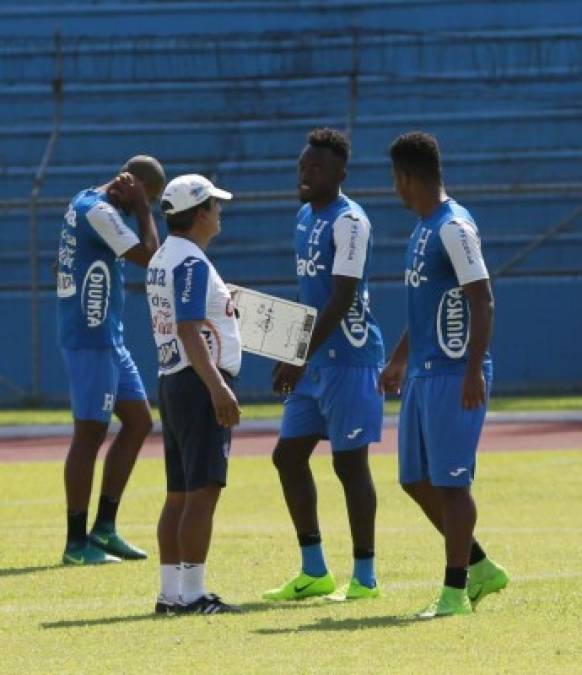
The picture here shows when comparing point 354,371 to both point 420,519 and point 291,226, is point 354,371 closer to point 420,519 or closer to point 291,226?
point 420,519

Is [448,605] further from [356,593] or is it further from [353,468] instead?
[353,468]

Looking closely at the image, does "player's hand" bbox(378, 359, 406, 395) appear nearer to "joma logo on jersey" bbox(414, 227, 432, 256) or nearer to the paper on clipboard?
the paper on clipboard

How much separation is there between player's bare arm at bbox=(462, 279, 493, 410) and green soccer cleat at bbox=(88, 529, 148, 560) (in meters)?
3.50

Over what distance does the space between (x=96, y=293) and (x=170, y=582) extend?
118 inches

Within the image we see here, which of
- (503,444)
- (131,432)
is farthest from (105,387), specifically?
(503,444)

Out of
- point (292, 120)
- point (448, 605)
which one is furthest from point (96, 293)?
point (292, 120)

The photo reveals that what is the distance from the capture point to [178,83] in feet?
96.5

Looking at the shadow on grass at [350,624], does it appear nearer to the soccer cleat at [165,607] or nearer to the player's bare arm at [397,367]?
the soccer cleat at [165,607]

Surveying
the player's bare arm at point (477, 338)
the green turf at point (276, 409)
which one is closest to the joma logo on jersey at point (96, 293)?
the player's bare arm at point (477, 338)

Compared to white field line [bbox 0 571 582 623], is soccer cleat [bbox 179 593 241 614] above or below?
above

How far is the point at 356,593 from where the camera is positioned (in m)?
9.64

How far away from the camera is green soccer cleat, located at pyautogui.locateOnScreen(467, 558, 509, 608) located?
363 inches

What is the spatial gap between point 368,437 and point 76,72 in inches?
812

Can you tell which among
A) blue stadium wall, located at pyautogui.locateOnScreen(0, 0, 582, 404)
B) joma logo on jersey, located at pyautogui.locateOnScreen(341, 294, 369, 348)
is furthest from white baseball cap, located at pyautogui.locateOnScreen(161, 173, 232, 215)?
blue stadium wall, located at pyautogui.locateOnScreen(0, 0, 582, 404)
